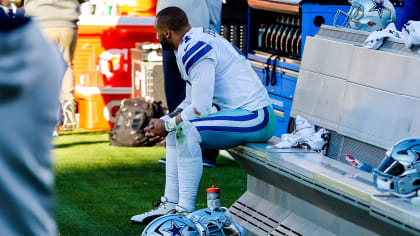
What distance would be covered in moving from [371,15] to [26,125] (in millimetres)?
3791

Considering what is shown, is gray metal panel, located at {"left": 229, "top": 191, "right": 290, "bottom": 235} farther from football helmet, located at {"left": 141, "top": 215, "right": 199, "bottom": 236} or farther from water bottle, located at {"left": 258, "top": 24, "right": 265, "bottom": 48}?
water bottle, located at {"left": 258, "top": 24, "right": 265, "bottom": 48}

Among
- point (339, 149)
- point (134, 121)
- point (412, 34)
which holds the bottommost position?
point (134, 121)

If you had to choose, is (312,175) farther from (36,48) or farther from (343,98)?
(36,48)

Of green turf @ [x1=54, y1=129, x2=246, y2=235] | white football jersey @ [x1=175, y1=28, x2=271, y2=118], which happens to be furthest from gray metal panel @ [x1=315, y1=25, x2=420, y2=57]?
green turf @ [x1=54, y1=129, x2=246, y2=235]

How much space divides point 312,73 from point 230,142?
69 centimetres

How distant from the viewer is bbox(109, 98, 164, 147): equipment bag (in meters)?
7.89

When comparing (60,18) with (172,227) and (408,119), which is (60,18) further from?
(408,119)

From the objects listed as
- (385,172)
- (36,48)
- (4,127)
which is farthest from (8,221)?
(385,172)

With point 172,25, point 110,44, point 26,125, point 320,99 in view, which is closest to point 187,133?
point 172,25

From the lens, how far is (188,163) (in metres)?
4.50

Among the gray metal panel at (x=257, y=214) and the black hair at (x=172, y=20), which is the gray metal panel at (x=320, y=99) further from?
the black hair at (x=172, y=20)

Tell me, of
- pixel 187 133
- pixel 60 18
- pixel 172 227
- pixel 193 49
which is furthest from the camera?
pixel 60 18

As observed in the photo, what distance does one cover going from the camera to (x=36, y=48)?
1405 millimetres

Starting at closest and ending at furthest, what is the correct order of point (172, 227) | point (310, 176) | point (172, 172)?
1. point (310, 176)
2. point (172, 227)
3. point (172, 172)
